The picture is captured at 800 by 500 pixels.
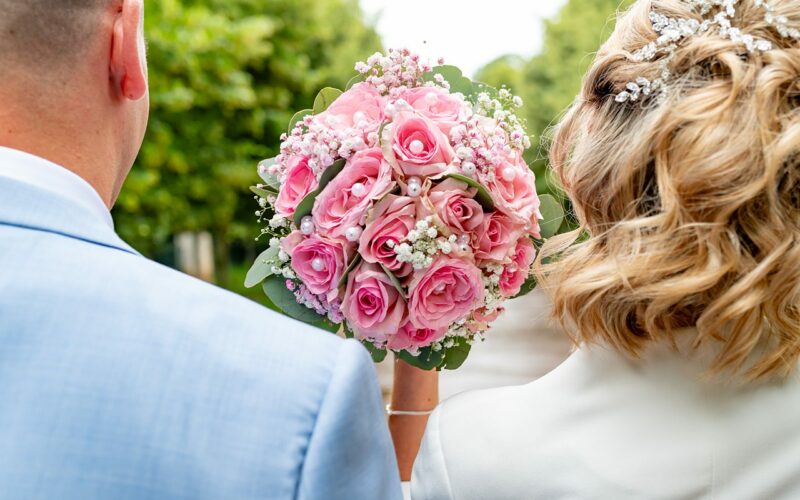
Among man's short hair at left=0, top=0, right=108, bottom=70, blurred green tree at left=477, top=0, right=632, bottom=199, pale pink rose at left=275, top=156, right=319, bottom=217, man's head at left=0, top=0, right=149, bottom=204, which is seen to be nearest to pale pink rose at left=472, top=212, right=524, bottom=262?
pale pink rose at left=275, top=156, right=319, bottom=217

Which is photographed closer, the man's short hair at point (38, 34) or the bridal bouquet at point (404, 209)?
the man's short hair at point (38, 34)

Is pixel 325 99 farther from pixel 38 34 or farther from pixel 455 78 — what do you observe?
pixel 38 34

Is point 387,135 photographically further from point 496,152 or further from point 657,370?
point 657,370

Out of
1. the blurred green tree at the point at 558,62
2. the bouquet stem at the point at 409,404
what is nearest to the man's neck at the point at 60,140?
the bouquet stem at the point at 409,404

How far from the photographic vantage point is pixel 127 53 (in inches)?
58.8

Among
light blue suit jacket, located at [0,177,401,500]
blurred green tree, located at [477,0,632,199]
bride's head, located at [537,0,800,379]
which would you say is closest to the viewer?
light blue suit jacket, located at [0,177,401,500]

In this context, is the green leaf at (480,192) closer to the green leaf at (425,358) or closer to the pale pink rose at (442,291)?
the pale pink rose at (442,291)

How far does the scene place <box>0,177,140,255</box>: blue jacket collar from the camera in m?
1.25

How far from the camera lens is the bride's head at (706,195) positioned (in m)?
1.64

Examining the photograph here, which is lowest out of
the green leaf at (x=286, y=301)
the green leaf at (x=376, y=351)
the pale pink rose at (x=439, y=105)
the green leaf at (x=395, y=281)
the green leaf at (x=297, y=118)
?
the green leaf at (x=376, y=351)

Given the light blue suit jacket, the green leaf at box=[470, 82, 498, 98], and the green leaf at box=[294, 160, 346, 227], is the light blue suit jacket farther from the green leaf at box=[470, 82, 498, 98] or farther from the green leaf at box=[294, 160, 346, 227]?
the green leaf at box=[470, 82, 498, 98]

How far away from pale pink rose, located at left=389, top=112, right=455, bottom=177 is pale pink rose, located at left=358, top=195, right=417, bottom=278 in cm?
8

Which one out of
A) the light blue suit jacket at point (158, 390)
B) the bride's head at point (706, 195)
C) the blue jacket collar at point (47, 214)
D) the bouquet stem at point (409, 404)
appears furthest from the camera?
the bouquet stem at point (409, 404)

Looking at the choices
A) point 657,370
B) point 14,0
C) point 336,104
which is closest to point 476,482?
point 657,370
